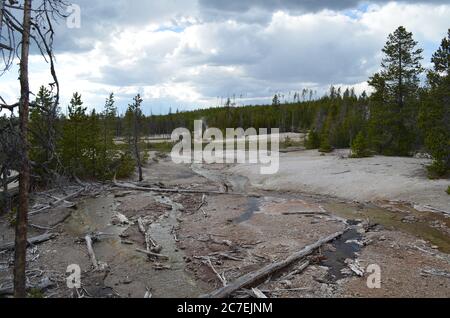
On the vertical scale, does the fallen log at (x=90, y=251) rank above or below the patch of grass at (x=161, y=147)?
below

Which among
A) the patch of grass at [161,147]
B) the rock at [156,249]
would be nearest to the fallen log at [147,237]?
the rock at [156,249]

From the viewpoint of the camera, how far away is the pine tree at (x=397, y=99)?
4209cm

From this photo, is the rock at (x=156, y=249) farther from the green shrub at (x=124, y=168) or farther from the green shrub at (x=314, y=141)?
the green shrub at (x=314, y=141)

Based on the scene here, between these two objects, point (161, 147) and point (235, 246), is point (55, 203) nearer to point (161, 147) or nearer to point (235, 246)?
point (235, 246)

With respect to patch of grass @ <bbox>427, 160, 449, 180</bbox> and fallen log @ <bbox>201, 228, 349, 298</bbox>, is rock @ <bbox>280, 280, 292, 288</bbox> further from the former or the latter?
patch of grass @ <bbox>427, 160, 449, 180</bbox>

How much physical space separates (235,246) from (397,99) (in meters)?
34.9

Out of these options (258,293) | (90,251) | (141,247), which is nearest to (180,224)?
(141,247)

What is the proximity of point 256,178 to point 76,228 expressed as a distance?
2060 centimetres

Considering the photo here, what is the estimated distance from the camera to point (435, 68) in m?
32.0

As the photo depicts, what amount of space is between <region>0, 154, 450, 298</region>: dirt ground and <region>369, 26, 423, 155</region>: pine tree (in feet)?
63.8

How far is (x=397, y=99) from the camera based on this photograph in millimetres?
43562

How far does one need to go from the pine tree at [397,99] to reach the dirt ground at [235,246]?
63.8ft

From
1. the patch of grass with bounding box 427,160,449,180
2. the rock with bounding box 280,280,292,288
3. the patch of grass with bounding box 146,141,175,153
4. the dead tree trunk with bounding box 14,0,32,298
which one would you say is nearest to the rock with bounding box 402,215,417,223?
the patch of grass with bounding box 427,160,449,180
